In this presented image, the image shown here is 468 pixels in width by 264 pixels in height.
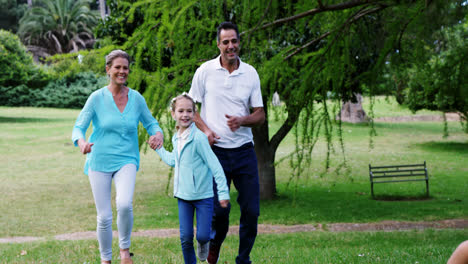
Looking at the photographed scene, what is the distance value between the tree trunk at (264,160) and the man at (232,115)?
8592 millimetres

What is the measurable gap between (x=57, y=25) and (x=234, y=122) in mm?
53051

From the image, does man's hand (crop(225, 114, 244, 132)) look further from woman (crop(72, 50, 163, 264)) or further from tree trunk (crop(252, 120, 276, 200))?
tree trunk (crop(252, 120, 276, 200))

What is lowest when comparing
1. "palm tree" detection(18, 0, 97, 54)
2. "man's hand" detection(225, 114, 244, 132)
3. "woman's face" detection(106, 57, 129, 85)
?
"man's hand" detection(225, 114, 244, 132)

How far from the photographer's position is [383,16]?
7.40 meters

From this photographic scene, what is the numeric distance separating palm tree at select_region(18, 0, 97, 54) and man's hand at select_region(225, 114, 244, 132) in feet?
166

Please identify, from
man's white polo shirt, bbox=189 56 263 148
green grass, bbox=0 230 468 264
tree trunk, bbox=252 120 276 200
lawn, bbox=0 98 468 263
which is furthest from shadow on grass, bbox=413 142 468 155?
man's white polo shirt, bbox=189 56 263 148

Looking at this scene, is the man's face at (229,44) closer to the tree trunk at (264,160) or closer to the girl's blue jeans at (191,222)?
the girl's blue jeans at (191,222)

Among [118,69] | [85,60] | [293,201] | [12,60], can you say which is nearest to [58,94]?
[12,60]

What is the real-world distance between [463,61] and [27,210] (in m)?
10.8

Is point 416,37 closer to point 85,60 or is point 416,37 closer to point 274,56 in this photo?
point 274,56

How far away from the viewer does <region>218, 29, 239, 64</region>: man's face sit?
13.9 ft

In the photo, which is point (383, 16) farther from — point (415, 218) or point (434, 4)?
point (415, 218)

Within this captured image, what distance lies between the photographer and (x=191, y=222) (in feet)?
13.4

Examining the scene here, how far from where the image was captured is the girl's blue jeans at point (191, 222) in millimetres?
4062
